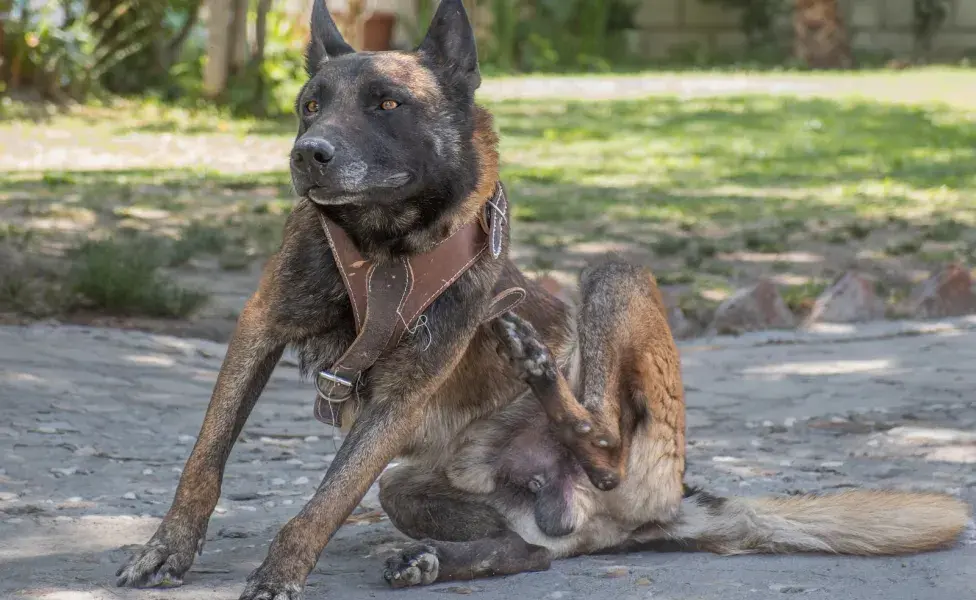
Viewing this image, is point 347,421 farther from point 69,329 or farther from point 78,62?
point 78,62

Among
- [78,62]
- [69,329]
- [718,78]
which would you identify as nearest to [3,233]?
[69,329]

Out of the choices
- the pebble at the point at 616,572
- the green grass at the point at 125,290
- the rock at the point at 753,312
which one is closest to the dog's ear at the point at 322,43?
the pebble at the point at 616,572

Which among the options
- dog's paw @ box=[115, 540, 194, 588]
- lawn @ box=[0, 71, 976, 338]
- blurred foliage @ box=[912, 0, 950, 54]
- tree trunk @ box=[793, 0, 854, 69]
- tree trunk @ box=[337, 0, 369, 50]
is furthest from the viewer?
blurred foliage @ box=[912, 0, 950, 54]

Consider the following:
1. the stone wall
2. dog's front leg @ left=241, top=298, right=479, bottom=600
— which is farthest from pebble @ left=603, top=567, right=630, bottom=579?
the stone wall

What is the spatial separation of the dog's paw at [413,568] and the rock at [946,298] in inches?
191

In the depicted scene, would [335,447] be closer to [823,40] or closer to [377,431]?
[377,431]

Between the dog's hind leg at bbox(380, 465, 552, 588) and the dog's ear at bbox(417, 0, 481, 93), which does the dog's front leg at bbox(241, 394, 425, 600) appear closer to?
the dog's hind leg at bbox(380, 465, 552, 588)

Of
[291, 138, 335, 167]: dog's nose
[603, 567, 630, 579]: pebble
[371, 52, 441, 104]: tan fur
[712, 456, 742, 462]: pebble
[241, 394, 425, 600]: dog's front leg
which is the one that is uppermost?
[371, 52, 441, 104]: tan fur

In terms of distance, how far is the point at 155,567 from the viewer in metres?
3.72

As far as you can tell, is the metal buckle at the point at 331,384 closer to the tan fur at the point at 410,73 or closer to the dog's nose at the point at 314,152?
the dog's nose at the point at 314,152

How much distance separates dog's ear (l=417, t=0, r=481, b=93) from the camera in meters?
4.14

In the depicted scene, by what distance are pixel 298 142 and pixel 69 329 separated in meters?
3.69

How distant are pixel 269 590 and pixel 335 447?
203 cm

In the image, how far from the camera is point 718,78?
77.2 ft
